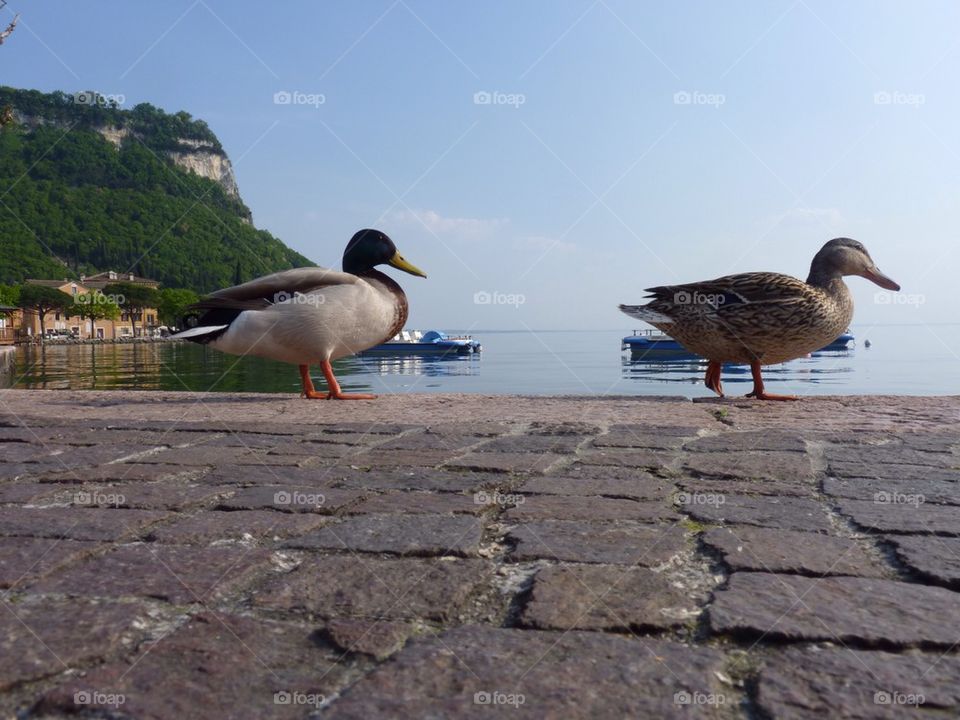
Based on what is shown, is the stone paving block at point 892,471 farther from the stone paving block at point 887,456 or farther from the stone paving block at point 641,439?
the stone paving block at point 641,439

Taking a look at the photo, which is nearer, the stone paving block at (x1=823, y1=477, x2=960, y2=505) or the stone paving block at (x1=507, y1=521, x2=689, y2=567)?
→ the stone paving block at (x1=507, y1=521, x2=689, y2=567)

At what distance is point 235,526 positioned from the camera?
2133 millimetres

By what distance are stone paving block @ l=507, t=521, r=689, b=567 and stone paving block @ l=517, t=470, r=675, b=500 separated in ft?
1.30

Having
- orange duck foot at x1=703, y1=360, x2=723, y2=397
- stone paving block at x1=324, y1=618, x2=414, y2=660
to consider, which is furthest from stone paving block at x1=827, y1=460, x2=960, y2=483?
orange duck foot at x1=703, y1=360, x2=723, y2=397

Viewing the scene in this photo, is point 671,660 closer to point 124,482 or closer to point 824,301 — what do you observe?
point 124,482

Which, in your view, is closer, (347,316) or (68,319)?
(347,316)

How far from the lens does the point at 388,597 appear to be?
5.20 ft

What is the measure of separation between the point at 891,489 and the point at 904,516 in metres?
0.45

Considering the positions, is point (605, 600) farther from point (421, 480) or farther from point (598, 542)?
point (421, 480)

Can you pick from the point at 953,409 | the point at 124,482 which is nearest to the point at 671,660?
the point at 124,482

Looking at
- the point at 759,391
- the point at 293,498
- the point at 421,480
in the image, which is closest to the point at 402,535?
the point at 293,498

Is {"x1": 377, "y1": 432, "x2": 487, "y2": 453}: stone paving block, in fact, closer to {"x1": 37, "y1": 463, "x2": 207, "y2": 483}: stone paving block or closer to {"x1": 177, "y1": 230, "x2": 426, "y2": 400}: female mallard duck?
{"x1": 37, "y1": 463, "x2": 207, "y2": 483}: stone paving block

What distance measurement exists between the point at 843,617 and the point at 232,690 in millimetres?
1139

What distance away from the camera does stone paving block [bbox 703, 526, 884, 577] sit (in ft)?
5.75
